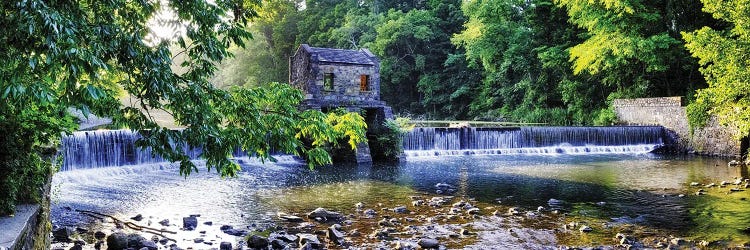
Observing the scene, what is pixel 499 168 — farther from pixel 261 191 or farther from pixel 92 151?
pixel 92 151

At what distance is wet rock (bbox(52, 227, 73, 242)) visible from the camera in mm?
7309

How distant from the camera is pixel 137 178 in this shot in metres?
14.5

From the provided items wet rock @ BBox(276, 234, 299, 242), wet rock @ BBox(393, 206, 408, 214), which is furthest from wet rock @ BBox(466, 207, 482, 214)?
wet rock @ BBox(276, 234, 299, 242)

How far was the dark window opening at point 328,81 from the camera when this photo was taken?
21047mm

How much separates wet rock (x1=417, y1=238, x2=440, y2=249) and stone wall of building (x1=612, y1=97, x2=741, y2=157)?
708 inches

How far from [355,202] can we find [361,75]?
11188mm

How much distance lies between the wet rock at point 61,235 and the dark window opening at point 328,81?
1401cm

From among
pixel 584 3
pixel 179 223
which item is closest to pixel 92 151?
pixel 179 223

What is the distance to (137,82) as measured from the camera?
3822mm

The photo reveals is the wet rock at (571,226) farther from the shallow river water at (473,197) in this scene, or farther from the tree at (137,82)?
the tree at (137,82)

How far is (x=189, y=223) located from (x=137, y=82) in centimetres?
542

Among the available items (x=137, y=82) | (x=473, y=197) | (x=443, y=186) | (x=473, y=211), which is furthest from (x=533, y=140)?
(x=137, y=82)

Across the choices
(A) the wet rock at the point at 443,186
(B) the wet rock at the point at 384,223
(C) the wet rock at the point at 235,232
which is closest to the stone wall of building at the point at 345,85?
(A) the wet rock at the point at 443,186

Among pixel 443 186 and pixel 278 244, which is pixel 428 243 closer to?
pixel 278 244
